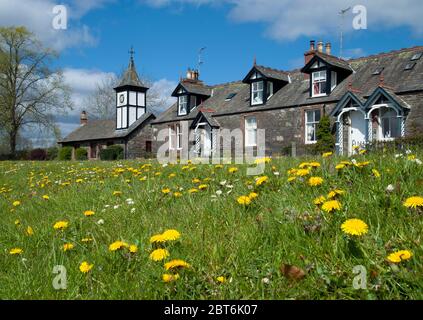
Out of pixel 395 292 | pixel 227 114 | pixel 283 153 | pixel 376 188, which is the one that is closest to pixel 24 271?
pixel 395 292

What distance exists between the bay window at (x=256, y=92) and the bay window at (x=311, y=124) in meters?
4.29

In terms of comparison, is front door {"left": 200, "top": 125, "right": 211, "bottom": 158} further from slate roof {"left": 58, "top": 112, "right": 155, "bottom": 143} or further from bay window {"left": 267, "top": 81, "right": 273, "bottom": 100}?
slate roof {"left": 58, "top": 112, "right": 155, "bottom": 143}

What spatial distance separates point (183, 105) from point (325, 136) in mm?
14518

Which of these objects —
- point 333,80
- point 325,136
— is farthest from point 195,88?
point 325,136

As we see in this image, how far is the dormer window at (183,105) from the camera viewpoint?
1307 inches

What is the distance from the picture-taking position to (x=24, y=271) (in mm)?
2840

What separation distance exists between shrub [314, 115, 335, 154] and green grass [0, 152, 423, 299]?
18574 millimetres

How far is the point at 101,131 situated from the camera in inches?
1822

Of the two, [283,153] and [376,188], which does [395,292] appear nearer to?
[376,188]

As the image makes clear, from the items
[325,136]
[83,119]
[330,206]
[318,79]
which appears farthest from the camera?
[83,119]

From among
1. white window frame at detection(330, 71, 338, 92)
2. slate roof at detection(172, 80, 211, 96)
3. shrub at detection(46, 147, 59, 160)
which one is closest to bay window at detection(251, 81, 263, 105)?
white window frame at detection(330, 71, 338, 92)

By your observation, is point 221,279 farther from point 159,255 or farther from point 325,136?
point 325,136

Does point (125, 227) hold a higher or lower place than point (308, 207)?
lower
